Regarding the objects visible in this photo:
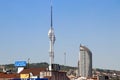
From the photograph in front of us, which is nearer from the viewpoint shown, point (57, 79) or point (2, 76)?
point (57, 79)

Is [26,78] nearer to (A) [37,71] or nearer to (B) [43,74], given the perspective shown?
(B) [43,74]

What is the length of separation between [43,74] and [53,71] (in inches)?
173

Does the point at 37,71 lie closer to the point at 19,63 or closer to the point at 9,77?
the point at 9,77

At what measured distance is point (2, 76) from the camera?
17200cm

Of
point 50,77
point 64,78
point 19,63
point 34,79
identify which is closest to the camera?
point 34,79

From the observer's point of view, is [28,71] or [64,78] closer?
[64,78]

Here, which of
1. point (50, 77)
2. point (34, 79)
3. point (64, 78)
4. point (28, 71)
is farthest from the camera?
point (28, 71)

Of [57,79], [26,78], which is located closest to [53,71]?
[57,79]

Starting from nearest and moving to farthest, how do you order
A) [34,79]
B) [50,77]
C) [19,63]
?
[34,79]
[50,77]
[19,63]

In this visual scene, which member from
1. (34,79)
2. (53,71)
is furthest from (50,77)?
(34,79)

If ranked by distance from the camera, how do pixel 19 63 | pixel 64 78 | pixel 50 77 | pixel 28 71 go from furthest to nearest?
pixel 19 63 → pixel 28 71 → pixel 64 78 → pixel 50 77

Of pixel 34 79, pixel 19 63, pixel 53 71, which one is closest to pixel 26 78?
pixel 34 79

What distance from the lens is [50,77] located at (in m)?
155

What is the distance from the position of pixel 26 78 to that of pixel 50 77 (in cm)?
1175
